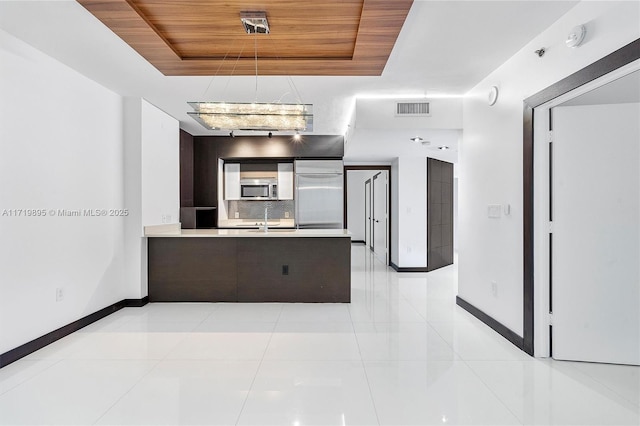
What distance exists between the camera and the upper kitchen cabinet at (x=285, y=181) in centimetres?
745

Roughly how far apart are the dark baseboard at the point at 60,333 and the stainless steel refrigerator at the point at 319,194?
3389mm

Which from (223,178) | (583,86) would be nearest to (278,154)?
(223,178)

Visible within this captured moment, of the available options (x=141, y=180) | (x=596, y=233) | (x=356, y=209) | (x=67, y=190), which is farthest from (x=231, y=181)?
(x=356, y=209)

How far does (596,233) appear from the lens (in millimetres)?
2969

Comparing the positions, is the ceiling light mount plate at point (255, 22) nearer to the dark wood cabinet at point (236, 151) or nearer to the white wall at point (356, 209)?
the dark wood cabinet at point (236, 151)

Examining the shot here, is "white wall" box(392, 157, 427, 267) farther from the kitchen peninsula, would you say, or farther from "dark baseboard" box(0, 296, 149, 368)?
"dark baseboard" box(0, 296, 149, 368)

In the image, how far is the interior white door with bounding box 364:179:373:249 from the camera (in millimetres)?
11859

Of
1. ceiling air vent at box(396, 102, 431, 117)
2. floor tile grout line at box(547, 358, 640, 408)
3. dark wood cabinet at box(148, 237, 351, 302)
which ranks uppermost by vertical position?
ceiling air vent at box(396, 102, 431, 117)

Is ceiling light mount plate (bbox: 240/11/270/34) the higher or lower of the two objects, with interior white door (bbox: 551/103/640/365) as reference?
higher

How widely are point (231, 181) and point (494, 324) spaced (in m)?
5.36

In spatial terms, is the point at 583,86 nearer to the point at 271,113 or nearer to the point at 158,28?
the point at 271,113

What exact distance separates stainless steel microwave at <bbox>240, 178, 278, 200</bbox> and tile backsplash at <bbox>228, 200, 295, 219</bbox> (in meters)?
0.29

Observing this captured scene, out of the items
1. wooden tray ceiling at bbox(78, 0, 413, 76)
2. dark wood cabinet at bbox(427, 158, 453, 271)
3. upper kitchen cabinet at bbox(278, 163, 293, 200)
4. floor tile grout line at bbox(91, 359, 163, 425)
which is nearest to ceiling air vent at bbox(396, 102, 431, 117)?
wooden tray ceiling at bbox(78, 0, 413, 76)

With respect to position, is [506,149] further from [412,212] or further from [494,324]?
[412,212]
